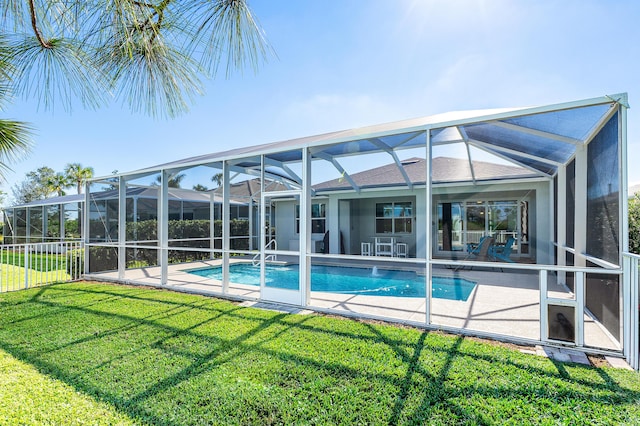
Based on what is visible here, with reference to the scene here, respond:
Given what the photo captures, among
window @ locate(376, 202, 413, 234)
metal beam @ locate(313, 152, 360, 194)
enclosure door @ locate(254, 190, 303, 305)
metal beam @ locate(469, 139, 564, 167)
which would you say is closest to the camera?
enclosure door @ locate(254, 190, 303, 305)

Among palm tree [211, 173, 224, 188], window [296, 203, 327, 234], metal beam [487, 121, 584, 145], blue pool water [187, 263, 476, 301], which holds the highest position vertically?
metal beam [487, 121, 584, 145]

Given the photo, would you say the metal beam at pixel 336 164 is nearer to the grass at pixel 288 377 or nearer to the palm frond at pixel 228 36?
the grass at pixel 288 377

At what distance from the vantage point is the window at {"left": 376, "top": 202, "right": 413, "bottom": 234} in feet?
27.8

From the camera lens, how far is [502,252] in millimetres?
7324

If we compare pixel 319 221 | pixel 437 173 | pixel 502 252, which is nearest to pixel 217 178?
pixel 319 221

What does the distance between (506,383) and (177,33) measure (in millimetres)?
4122

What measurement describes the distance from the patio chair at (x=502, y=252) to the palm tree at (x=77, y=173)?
3876cm

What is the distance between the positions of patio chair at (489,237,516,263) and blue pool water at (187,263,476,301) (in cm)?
94

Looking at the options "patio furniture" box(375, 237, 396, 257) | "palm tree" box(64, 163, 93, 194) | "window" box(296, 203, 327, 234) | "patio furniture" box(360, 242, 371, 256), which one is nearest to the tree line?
"palm tree" box(64, 163, 93, 194)

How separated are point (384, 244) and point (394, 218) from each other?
776 millimetres

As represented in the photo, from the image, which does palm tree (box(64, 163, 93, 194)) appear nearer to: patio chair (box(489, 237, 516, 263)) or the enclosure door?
the enclosure door

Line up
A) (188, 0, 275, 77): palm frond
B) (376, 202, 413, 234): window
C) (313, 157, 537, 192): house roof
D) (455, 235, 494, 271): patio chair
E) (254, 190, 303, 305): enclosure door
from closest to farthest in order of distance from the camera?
(188, 0, 275, 77): palm frond, (254, 190, 303, 305): enclosure door, (455, 235, 494, 271): patio chair, (313, 157, 537, 192): house roof, (376, 202, 413, 234): window

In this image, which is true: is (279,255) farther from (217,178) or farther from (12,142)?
(12,142)

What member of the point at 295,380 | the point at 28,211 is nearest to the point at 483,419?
the point at 295,380
